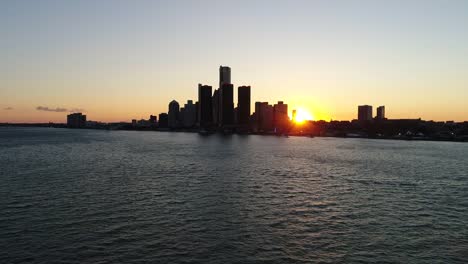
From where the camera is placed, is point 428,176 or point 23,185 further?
point 428,176

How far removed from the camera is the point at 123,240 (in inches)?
1238

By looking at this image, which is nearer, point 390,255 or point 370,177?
point 390,255

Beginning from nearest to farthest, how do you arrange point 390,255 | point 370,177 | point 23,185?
point 390,255 < point 23,185 < point 370,177

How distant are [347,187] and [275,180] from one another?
40.5 ft

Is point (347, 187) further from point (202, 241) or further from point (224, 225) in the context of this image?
point (202, 241)


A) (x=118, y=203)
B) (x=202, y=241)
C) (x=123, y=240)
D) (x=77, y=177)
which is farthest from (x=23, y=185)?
(x=202, y=241)

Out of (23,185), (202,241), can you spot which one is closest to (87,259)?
(202,241)

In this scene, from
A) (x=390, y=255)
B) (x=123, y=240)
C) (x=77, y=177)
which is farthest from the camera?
(x=77, y=177)

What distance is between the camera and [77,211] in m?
40.7

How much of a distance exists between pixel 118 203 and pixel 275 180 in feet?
98.5

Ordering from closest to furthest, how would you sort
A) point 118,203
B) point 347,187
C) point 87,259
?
point 87,259, point 118,203, point 347,187

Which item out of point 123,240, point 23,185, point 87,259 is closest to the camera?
point 87,259

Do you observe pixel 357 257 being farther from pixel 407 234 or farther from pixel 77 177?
pixel 77 177

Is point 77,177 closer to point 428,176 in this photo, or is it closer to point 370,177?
point 370,177
